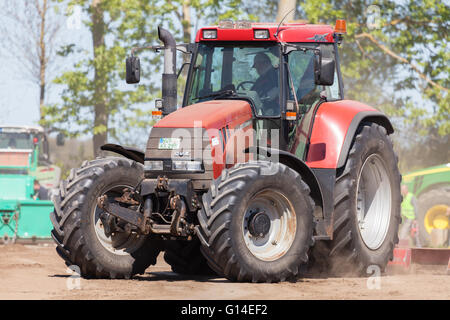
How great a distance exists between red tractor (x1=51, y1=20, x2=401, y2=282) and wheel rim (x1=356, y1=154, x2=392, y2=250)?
0.05 ft

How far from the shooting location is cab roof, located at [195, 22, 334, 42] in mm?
10547

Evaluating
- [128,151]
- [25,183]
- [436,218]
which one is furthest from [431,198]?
[128,151]

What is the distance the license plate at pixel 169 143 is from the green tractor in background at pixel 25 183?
10176mm

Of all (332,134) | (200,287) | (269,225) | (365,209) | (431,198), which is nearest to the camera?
(200,287)

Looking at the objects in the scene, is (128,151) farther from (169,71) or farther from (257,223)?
(257,223)

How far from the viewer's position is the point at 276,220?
383 inches

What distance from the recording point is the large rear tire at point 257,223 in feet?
29.3

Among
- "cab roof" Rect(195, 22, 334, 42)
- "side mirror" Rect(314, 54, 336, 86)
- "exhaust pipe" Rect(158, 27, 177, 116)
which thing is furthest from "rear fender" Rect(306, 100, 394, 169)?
"exhaust pipe" Rect(158, 27, 177, 116)

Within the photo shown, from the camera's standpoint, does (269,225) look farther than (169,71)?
No

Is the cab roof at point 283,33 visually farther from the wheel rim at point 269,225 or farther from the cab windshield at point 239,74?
the wheel rim at point 269,225

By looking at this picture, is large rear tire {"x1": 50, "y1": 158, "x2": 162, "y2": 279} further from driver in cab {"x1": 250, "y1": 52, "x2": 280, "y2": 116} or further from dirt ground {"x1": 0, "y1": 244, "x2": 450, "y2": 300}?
driver in cab {"x1": 250, "y1": 52, "x2": 280, "y2": 116}

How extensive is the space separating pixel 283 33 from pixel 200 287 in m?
3.49

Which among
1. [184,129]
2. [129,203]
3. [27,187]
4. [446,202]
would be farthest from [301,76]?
[27,187]

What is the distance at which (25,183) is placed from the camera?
2298cm
